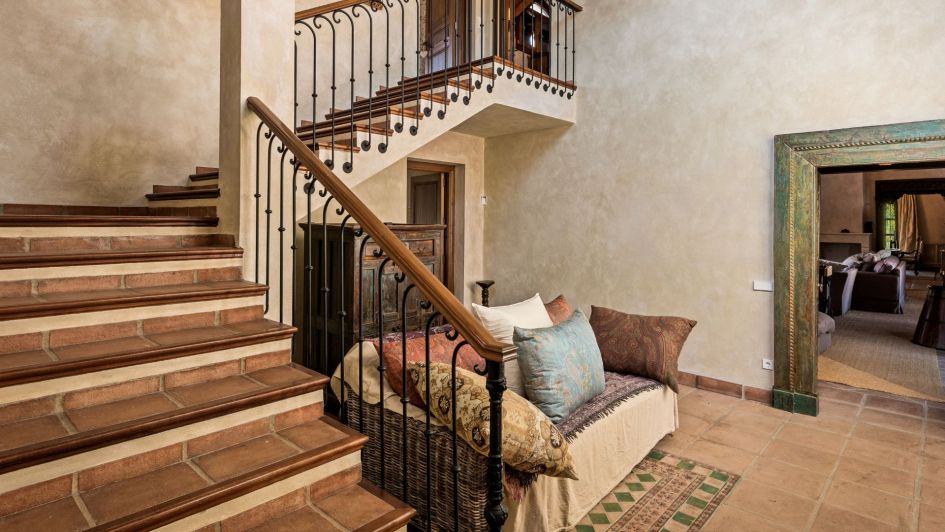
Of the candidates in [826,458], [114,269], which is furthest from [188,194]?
[826,458]

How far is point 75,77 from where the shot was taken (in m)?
3.86

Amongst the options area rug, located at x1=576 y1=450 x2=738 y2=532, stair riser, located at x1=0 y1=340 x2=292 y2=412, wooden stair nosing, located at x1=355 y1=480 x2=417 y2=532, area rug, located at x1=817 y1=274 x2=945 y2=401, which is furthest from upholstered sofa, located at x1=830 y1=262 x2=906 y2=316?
stair riser, located at x1=0 y1=340 x2=292 y2=412

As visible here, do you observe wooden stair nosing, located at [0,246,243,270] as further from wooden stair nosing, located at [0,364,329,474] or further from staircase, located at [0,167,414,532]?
wooden stair nosing, located at [0,364,329,474]

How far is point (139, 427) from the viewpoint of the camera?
1.67 meters

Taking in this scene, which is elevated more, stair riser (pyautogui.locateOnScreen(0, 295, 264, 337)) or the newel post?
stair riser (pyautogui.locateOnScreen(0, 295, 264, 337))

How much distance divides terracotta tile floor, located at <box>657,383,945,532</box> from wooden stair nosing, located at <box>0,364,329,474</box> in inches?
79.1

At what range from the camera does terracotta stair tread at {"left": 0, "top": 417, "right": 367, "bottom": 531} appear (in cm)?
145

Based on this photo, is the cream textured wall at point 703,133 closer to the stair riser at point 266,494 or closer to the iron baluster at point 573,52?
the iron baluster at point 573,52

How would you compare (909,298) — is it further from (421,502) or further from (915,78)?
(421,502)

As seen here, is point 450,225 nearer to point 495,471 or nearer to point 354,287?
point 354,287

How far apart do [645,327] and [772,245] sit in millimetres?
1579

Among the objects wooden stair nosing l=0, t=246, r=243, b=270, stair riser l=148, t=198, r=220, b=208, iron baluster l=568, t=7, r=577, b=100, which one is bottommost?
wooden stair nosing l=0, t=246, r=243, b=270

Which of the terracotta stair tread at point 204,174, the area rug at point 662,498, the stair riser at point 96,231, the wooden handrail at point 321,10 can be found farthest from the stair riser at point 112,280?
the area rug at point 662,498

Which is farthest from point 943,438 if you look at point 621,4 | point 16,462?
point 16,462
